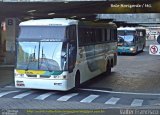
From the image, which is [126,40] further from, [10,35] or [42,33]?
[42,33]

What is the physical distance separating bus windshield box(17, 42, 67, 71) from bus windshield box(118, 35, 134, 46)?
2943 cm

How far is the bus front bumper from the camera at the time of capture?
1684cm

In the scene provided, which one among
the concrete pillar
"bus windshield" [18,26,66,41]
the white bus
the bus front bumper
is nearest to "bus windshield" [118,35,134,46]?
the concrete pillar

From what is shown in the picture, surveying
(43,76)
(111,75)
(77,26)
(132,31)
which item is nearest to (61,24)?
(77,26)

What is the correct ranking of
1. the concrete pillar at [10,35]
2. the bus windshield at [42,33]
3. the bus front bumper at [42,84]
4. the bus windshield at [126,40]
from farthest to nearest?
1. the bus windshield at [126,40]
2. the concrete pillar at [10,35]
3. the bus windshield at [42,33]
4. the bus front bumper at [42,84]

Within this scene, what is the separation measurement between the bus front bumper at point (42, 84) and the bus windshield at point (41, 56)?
47cm

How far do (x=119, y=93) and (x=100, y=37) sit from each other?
547cm

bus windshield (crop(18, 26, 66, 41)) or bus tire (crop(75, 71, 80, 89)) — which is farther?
bus tire (crop(75, 71, 80, 89))

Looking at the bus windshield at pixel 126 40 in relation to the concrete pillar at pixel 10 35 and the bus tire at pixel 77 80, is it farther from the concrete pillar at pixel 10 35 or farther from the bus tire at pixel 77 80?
the bus tire at pixel 77 80

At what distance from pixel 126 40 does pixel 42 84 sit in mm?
29910

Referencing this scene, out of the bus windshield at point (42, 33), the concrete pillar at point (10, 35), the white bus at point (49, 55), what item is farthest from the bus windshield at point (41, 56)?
the concrete pillar at point (10, 35)

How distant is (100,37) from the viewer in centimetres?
2295

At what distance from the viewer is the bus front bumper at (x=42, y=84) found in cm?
1684

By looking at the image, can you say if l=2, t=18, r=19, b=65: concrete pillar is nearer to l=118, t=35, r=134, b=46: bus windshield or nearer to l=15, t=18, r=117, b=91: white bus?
l=15, t=18, r=117, b=91: white bus
